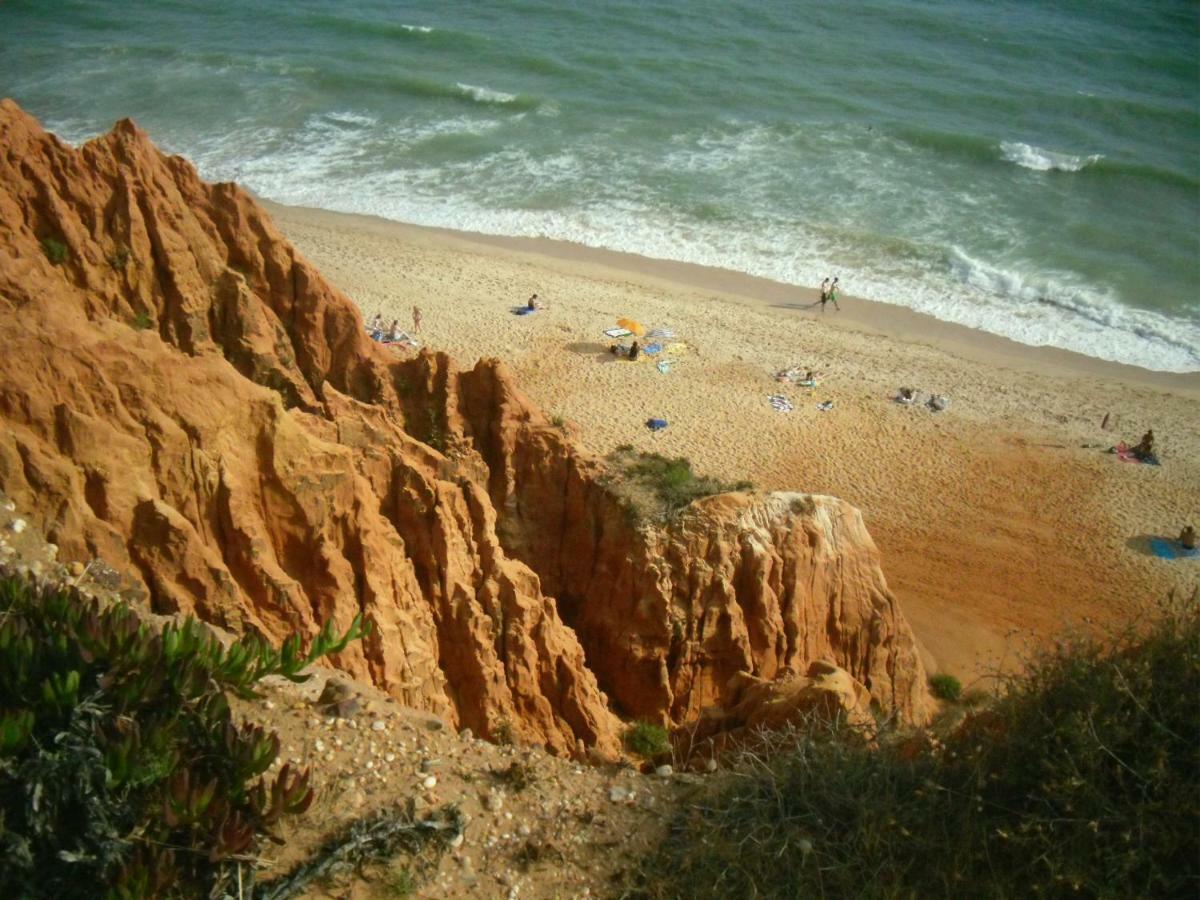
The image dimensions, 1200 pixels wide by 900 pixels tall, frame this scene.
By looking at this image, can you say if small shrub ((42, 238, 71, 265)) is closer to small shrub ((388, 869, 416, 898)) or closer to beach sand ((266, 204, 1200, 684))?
small shrub ((388, 869, 416, 898))

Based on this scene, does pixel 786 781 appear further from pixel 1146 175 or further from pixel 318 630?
pixel 1146 175

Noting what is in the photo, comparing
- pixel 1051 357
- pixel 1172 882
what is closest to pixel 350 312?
pixel 1172 882

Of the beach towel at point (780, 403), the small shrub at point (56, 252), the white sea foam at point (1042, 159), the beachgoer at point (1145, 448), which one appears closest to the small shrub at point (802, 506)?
the small shrub at point (56, 252)

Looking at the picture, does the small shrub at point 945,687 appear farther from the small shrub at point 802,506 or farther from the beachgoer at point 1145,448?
the beachgoer at point 1145,448

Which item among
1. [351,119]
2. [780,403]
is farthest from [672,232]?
[351,119]

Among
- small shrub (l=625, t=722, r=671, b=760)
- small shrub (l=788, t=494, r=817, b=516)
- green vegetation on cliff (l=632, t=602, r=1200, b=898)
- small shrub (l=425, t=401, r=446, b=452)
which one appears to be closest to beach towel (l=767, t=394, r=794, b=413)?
small shrub (l=788, t=494, r=817, b=516)

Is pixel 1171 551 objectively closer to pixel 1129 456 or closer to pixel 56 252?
pixel 1129 456
